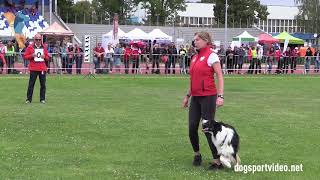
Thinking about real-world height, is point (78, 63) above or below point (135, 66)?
above

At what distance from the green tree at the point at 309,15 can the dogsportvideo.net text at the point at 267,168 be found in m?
89.7

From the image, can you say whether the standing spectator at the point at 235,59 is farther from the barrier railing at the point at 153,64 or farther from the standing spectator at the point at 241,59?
the standing spectator at the point at 241,59

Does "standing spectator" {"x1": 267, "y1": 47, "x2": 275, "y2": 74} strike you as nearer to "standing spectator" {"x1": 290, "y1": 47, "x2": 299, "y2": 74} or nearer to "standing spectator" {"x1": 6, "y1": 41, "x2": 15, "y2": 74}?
"standing spectator" {"x1": 290, "y1": 47, "x2": 299, "y2": 74}

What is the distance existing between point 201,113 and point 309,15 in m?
93.2

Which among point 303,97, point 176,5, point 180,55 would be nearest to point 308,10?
point 176,5

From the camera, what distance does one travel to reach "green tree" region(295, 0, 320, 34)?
9475 cm

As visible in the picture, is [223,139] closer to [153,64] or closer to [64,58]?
[64,58]

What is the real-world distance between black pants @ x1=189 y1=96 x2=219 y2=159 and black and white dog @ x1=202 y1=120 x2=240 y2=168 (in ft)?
0.30

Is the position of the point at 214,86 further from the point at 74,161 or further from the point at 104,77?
the point at 104,77

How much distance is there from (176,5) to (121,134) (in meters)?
72.8

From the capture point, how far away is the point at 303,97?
18828 millimetres

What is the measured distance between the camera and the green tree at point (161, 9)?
78812 mm

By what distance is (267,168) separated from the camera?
310 inches

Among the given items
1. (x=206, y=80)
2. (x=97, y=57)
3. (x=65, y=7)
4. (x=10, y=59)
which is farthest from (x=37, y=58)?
(x=65, y=7)
